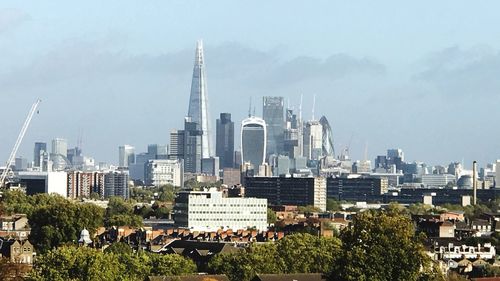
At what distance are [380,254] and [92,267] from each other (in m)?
10.3

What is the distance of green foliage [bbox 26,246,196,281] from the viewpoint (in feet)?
211

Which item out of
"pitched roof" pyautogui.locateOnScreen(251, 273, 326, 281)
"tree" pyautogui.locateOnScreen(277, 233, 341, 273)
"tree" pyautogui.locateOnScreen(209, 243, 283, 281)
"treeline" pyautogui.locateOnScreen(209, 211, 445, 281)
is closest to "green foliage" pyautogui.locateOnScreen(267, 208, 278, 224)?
"tree" pyautogui.locateOnScreen(277, 233, 341, 273)

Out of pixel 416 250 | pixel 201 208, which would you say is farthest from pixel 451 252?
pixel 201 208

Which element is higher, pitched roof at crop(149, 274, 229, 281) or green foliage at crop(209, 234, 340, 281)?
green foliage at crop(209, 234, 340, 281)

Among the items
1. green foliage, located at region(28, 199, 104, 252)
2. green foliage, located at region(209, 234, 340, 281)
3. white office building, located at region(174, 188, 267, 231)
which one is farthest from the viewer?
white office building, located at region(174, 188, 267, 231)

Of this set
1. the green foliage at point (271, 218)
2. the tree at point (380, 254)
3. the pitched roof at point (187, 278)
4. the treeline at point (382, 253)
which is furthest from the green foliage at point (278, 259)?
the green foliage at point (271, 218)

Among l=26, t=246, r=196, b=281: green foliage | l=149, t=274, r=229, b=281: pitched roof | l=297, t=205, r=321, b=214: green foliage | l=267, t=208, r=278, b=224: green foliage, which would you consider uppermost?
l=297, t=205, r=321, b=214: green foliage

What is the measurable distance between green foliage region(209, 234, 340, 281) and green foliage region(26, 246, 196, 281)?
7.54 ft

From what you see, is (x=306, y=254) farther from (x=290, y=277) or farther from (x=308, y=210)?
(x=308, y=210)

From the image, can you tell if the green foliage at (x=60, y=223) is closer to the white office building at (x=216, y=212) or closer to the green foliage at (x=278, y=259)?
the green foliage at (x=278, y=259)

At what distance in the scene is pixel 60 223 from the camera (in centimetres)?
10388

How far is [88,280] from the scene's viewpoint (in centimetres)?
6412

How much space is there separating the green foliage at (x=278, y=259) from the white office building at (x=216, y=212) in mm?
53018

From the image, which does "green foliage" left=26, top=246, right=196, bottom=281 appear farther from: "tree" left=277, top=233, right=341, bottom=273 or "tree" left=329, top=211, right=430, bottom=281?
"tree" left=329, top=211, right=430, bottom=281
